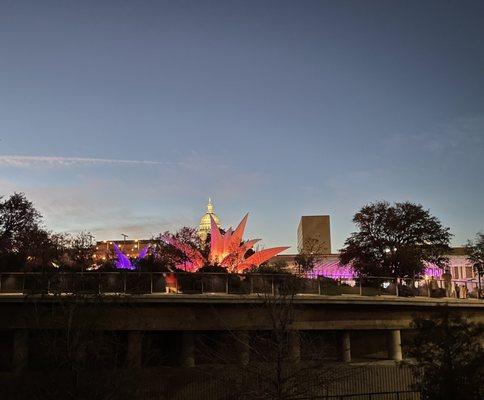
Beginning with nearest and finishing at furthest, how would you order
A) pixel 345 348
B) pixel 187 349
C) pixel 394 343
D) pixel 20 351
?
1. pixel 20 351
2. pixel 187 349
3. pixel 345 348
4. pixel 394 343

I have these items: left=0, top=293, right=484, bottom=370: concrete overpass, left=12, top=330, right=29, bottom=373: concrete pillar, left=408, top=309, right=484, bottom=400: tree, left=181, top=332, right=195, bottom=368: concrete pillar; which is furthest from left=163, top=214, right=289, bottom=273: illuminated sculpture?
left=408, top=309, right=484, bottom=400: tree

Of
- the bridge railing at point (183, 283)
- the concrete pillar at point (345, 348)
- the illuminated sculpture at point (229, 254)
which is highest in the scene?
the illuminated sculpture at point (229, 254)

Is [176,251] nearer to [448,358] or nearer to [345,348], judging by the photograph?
[345,348]

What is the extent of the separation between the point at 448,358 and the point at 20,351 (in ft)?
74.9

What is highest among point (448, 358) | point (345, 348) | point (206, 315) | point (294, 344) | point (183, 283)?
point (183, 283)

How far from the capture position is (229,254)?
169 feet

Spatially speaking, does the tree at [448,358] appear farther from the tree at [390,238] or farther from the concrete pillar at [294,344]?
the tree at [390,238]

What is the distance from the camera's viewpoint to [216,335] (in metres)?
36.3

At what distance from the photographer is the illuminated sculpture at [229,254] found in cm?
5066

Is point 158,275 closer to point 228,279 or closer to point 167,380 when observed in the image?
point 228,279

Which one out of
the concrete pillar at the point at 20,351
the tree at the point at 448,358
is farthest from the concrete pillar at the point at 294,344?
the concrete pillar at the point at 20,351

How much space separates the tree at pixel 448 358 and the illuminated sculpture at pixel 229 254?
31.9 meters

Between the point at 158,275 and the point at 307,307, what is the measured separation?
9197 mm

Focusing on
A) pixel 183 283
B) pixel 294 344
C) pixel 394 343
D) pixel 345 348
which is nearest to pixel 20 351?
pixel 183 283
